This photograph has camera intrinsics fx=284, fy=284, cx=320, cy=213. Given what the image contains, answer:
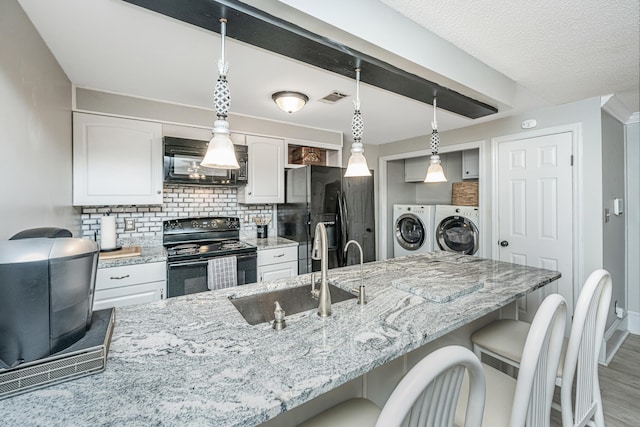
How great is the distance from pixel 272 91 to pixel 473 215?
2.71m

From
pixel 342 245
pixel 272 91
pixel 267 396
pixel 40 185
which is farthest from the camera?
pixel 342 245

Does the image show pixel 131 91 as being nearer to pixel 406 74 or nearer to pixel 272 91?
pixel 272 91

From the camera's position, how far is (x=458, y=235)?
367cm

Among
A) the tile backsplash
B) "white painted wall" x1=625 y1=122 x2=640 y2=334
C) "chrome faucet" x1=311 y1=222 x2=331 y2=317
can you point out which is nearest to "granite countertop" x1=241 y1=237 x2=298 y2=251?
the tile backsplash

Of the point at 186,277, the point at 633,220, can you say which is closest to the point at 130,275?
the point at 186,277

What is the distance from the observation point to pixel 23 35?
56.1 inches

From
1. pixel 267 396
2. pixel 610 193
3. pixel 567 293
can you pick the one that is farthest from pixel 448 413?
pixel 610 193

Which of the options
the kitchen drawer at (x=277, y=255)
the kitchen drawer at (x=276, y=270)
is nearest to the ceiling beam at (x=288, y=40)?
the kitchen drawer at (x=277, y=255)

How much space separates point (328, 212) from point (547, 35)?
2.28m

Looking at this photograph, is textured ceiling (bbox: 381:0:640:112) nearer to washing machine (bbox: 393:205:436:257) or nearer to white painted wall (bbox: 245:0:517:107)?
white painted wall (bbox: 245:0:517:107)

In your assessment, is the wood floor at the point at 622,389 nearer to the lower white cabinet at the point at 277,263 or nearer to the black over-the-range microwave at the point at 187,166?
the lower white cabinet at the point at 277,263

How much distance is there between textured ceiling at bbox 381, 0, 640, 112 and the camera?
1.38 m

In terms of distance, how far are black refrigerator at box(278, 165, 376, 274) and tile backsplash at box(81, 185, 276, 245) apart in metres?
0.44

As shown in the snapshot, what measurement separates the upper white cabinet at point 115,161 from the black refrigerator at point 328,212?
4.55 feet
